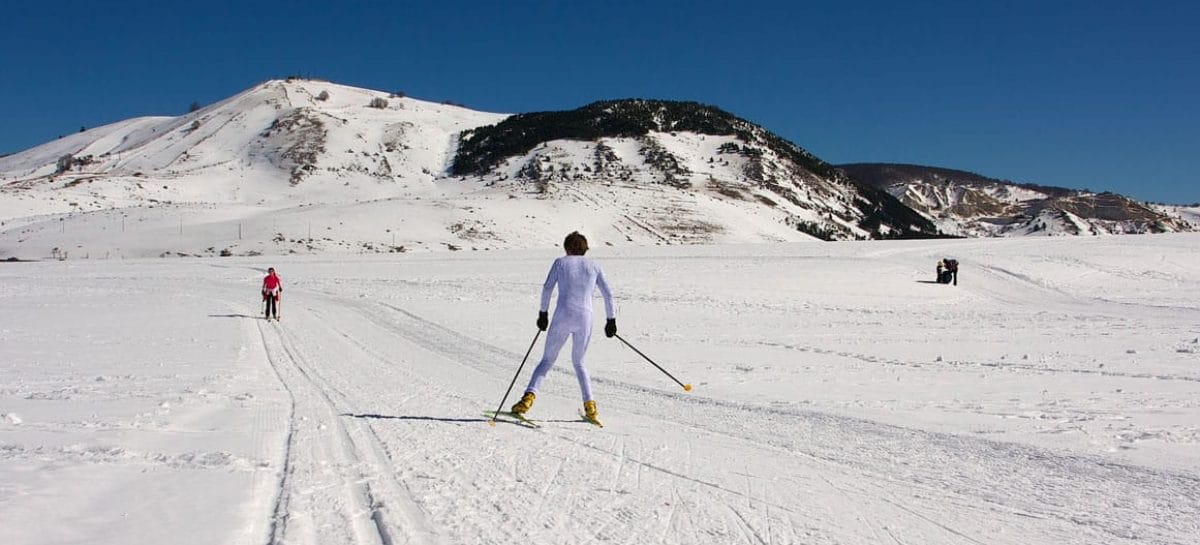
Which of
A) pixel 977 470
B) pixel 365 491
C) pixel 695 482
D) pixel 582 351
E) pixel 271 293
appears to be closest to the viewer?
pixel 365 491

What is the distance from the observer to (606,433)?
25.6 ft

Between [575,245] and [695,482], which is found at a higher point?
[575,245]

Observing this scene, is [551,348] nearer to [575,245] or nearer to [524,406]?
[524,406]

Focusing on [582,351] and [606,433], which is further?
[582,351]

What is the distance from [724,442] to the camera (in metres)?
7.47

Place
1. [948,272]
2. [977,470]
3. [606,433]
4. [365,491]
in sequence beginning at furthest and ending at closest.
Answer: [948,272] < [606,433] < [977,470] < [365,491]

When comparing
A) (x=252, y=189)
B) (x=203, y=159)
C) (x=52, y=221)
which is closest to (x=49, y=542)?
(x=52, y=221)

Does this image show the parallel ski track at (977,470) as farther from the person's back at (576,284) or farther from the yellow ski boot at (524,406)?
the person's back at (576,284)

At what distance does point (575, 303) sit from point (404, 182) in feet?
302

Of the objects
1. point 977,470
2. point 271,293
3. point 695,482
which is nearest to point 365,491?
point 695,482

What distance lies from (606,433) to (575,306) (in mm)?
1375

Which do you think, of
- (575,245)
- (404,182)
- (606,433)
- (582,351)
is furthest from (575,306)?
(404,182)

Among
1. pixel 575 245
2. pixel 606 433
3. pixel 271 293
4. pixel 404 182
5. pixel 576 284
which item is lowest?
pixel 606 433

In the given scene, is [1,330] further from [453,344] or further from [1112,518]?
[1112,518]
